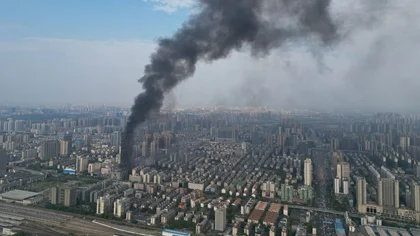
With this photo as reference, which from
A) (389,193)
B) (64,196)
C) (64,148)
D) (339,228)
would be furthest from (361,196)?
(64,148)

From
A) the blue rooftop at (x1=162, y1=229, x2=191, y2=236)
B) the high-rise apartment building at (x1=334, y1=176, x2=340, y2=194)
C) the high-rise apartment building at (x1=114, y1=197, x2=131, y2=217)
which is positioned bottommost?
the blue rooftop at (x1=162, y1=229, x2=191, y2=236)

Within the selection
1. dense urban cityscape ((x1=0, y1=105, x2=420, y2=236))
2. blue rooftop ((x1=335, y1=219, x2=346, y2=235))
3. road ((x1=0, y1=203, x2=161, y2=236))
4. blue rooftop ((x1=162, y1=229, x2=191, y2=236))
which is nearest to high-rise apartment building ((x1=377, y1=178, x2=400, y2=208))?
dense urban cityscape ((x1=0, y1=105, x2=420, y2=236))

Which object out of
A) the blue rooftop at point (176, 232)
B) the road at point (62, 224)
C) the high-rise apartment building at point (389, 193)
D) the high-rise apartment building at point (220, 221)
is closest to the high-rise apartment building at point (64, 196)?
the road at point (62, 224)

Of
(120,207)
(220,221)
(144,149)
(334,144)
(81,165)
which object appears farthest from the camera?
(144,149)

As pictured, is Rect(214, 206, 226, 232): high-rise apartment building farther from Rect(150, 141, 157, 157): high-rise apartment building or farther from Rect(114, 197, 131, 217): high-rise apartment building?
Rect(150, 141, 157, 157): high-rise apartment building

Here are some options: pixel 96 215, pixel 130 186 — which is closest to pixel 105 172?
pixel 130 186

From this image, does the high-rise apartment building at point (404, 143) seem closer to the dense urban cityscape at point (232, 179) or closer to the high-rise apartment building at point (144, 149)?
the dense urban cityscape at point (232, 179)

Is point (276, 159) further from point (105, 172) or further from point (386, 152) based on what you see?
point (105, 172)

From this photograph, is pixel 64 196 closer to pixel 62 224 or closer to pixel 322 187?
pixel 62 224
